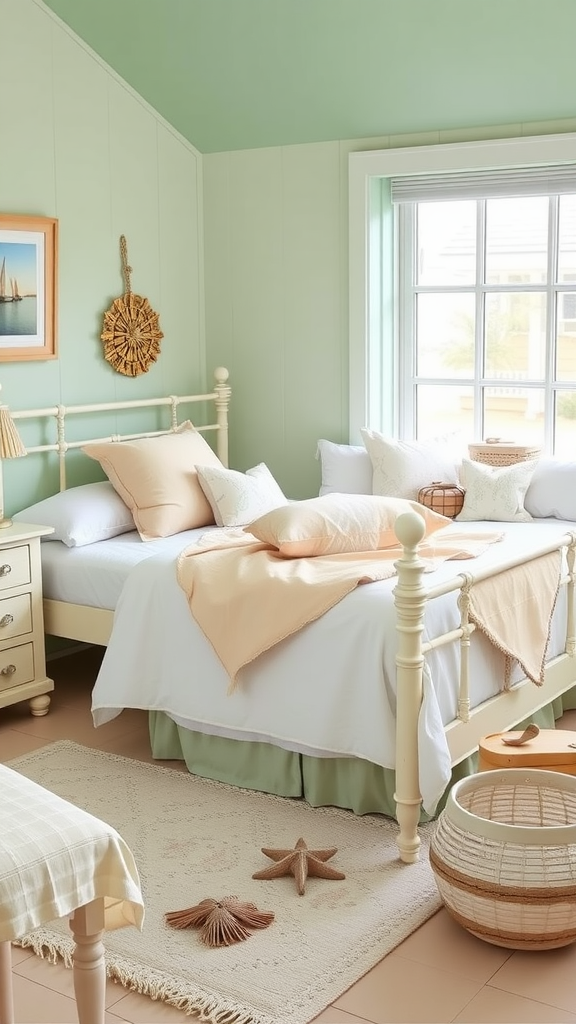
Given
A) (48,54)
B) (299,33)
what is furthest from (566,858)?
(48,54)

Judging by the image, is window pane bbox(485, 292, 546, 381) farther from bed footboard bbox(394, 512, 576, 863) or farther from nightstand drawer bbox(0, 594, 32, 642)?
nightstand drawer bbox(0, 594, 32, 642)

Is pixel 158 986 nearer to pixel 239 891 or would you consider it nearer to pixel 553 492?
pixel 239 891

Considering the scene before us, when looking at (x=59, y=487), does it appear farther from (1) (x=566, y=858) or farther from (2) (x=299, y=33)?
(1) (x=566, y=858)

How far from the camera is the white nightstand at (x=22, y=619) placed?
12.1 feet

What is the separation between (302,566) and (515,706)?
28.5 inches

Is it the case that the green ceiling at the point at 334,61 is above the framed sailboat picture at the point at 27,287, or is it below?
above

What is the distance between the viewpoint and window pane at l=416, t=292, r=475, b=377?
15.0 feet

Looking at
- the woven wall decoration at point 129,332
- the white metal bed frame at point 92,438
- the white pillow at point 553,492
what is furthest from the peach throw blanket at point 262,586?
the woven wall decoration at point 129,332

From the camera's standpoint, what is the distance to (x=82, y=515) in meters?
3.92

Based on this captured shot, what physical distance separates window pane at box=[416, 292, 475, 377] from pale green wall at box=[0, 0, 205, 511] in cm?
99

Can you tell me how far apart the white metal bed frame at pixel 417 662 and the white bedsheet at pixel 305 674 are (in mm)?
37

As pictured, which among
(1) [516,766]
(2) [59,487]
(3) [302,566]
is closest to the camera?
(1) [516,766]

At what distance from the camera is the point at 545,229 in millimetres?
4348

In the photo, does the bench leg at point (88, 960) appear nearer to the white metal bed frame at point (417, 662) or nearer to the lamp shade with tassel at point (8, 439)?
the white metal bed frame at point (417, 662)
